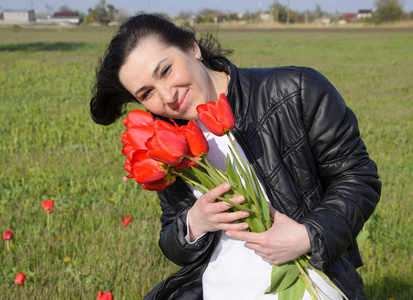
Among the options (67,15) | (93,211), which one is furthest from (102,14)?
(93,211)

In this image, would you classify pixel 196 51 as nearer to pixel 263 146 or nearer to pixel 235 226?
pixel 263 146

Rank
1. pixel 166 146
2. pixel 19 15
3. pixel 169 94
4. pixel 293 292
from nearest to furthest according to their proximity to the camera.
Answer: pixel 166 146
pixel 293 292
pixel 169 94
pixel 19 15

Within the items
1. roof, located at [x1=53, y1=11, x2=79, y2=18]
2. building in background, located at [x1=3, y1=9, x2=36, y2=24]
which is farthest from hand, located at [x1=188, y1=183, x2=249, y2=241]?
building in background, located at [x1=3, y1=9, x2=36, y2=24]

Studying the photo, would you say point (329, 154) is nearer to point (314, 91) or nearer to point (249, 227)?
point (314, 91)

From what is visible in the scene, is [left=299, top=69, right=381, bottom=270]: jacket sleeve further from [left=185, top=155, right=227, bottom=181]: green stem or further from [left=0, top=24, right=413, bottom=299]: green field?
[left=0, top=24, right=413, bottom=299]: green field

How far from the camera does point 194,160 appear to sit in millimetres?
1244

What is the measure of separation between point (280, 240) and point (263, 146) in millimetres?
358

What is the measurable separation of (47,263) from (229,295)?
1.74 m

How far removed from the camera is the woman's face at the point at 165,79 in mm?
1545

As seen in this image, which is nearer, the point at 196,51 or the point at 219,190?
the point at 219,190

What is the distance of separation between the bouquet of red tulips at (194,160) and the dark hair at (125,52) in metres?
0.42

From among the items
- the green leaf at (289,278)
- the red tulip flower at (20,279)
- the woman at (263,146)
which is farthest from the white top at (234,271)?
the red tulip flower at (20,279)

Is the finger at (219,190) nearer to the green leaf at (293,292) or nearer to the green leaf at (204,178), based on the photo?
the green leaf at (204,178)

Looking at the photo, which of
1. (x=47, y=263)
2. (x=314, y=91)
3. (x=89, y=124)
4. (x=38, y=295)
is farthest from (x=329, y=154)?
(x=89, y=124)
